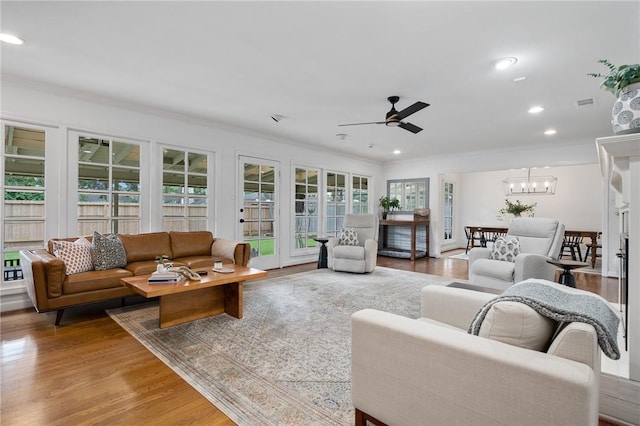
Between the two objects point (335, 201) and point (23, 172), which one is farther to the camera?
point (335, 201)

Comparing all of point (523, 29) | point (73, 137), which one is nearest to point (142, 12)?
point (73, 137)

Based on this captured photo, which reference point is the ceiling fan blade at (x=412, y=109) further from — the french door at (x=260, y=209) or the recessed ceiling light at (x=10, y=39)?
the recessed ceiling light at (x=10, y=39)

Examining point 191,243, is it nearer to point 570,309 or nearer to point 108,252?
point 108,252

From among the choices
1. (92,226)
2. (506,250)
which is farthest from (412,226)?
(92,226)

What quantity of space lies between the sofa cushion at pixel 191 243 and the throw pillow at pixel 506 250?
3.92 metres

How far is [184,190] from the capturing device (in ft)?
15.4

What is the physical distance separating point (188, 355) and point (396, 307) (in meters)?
2.18

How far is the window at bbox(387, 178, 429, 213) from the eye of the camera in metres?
7.79

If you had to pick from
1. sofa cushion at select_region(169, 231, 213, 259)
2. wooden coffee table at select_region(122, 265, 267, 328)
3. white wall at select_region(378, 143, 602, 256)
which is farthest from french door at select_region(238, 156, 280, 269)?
white wall at select_region(378, 143, 602, 256)

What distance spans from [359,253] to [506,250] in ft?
6.95

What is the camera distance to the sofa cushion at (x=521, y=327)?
1.16 meters

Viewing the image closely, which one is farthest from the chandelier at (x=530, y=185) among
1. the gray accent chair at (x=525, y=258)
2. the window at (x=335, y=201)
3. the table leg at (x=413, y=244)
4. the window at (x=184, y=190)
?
the window at (x=184, y=190)

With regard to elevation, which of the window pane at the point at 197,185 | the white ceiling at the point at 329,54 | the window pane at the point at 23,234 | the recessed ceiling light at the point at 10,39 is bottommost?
the window pane at the point at 23,234

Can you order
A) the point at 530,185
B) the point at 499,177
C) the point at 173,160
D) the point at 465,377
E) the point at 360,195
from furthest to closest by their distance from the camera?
the point at 499,177
the point at 530,185
the point at 360,195
the point at 173,160
the point at 465,377
